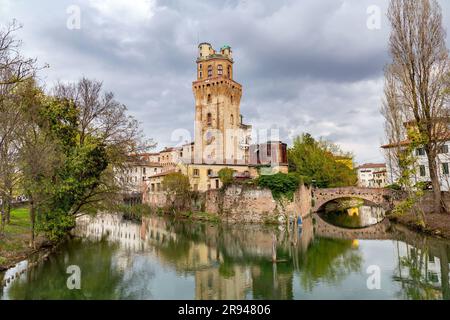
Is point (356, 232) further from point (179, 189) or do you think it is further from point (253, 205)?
point (179, 189)

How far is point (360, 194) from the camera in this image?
1791 inches

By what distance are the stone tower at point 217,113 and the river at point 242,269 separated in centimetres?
2783

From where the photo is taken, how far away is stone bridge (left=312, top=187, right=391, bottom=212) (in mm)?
44531

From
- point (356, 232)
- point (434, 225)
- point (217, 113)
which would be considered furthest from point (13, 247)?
Result: point (217, 113)

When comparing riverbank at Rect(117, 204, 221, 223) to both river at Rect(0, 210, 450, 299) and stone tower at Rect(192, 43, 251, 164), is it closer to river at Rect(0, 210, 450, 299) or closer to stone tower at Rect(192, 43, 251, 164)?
stone tower at Rect(192, 43, 251, 164)

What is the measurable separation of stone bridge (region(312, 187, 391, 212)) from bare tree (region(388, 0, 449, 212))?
15203 mm

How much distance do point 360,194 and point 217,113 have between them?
26912 millimetres

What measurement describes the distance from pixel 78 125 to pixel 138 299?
14.9m

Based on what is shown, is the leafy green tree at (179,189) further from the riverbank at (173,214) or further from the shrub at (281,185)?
the shrub at (281,185)

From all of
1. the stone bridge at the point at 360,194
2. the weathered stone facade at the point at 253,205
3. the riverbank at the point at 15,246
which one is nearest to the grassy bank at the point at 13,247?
the riverbank at the point at 15,246

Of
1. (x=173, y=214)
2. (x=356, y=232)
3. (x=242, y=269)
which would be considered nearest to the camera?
(x=242, y=269)

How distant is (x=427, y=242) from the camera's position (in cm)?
2477
